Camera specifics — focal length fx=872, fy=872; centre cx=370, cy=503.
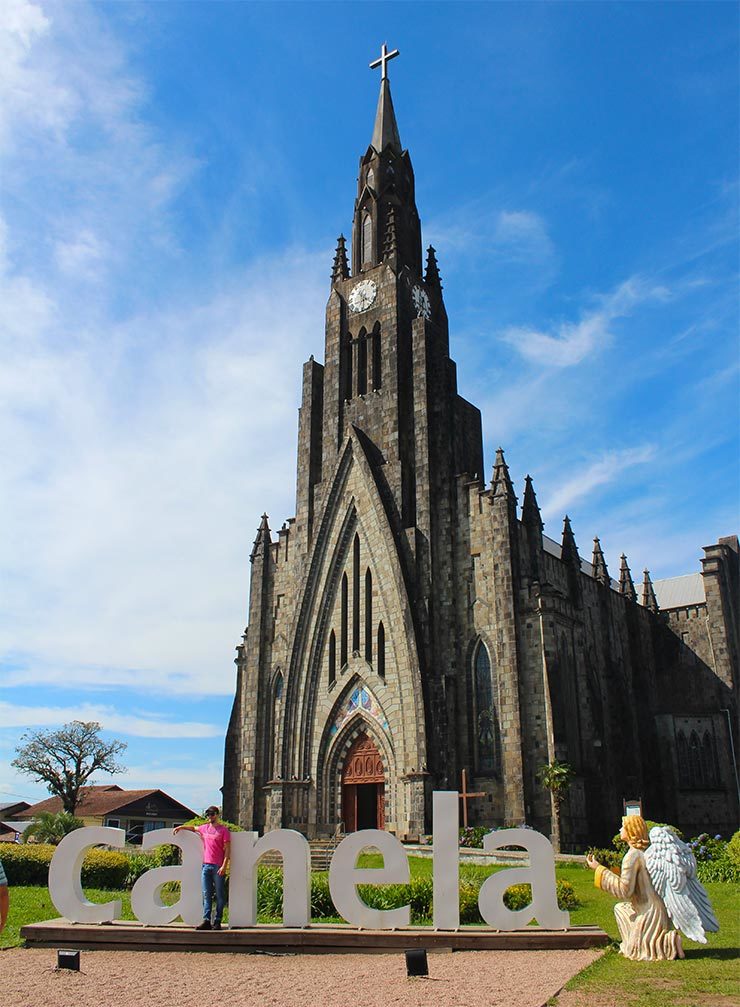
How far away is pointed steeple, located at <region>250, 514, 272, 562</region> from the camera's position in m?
44.5

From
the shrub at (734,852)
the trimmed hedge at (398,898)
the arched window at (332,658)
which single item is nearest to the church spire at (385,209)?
the arched window at (332,658)

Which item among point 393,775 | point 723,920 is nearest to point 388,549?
point 393,775

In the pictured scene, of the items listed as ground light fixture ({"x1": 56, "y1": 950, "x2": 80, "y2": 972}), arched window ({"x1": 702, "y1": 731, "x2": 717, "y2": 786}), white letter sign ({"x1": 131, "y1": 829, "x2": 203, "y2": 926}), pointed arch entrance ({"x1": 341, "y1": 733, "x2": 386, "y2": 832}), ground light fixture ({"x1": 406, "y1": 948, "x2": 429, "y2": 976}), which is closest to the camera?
ground light fixture ({"x1": 406, "y1": 948, "x2": 429, "y2": 976})

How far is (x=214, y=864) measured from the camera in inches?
530

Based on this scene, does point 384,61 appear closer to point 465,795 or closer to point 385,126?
point 385,126

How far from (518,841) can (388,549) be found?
82.4 feet

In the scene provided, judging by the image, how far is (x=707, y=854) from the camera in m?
25.8

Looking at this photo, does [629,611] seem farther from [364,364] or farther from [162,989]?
[162,989]

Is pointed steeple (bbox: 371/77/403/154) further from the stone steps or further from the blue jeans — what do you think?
the blue jeans

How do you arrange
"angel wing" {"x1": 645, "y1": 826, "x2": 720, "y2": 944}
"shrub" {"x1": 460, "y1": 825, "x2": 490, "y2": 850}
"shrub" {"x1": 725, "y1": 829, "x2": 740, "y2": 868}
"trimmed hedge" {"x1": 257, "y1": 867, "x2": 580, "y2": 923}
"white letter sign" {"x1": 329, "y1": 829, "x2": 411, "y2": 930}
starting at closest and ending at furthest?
"angel wing" {"x1": 645, "y1": 826, "x2": 720, "y2": 944}, "white letter sign" {"x1": 329, "y1": 829, "x2": 411, "y2": 930}, "trimmed hedge" {"x1": 257, "y1": 867, "x2": 580, "y2": 923}, "shrub" {"x1": 725, "y1": 829, "x2": 740, "y2": 868}, "shrub" {"x1": 460, "y1": 825, "x2": 490, "y2": 850}

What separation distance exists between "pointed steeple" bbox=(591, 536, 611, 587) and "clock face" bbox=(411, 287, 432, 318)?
16.7 metres

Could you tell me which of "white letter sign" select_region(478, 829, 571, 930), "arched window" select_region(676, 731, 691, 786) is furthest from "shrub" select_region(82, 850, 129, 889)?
"arched window" select_region(676, 731, 691, 786)

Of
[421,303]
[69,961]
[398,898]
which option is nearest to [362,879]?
[69,961]

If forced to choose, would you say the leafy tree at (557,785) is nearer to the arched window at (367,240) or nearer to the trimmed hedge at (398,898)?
the trimmed hedge at (398,898)
